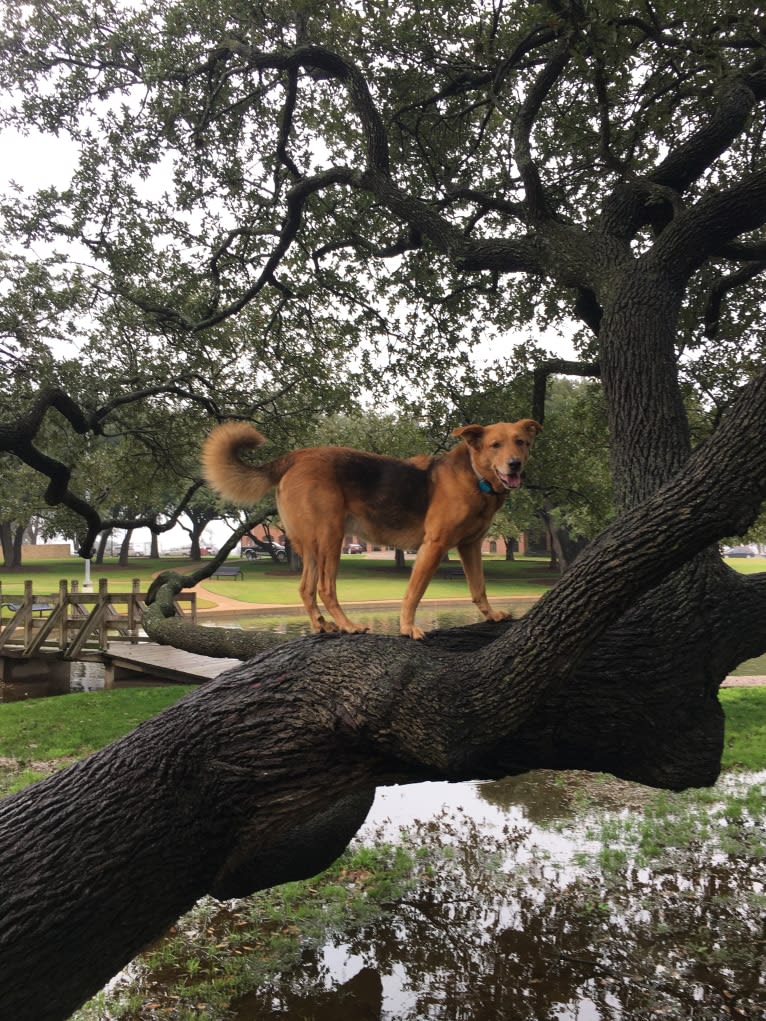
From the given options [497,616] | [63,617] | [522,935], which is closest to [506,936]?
[522,935]

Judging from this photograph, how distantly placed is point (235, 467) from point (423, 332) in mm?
6475

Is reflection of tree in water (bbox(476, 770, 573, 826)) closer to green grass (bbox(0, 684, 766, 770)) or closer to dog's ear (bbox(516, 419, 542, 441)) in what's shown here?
green grass (bbox(0, 684, 766, 770))

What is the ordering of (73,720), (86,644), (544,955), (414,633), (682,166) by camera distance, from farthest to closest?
(86,644) → (73,720) → (682,166) → (544,955) → (414,633)

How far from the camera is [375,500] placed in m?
3.88

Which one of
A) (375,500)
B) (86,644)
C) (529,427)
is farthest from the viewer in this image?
(86,644)

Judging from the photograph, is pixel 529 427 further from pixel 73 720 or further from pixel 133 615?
pixel 133 615

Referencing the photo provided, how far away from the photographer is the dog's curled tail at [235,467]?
13.5 feet

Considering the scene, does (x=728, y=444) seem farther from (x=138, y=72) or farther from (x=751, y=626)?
(x=138, y=72)

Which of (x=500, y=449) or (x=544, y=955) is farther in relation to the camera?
(x=544, y=955)

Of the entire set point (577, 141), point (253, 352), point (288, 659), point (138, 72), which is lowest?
point (288, 659)

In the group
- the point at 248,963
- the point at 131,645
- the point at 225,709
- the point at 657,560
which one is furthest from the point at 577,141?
the point at 131,645

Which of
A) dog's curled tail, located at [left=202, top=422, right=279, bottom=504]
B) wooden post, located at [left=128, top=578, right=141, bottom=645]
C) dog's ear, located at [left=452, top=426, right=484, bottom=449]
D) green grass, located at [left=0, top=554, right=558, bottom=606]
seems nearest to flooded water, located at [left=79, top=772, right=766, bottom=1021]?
dog's curled tail, located at [left=202, top=422, right=279, bottom=504]

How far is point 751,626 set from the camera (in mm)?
4031

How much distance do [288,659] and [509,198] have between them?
8333mm
